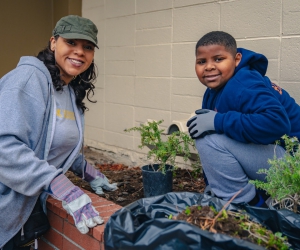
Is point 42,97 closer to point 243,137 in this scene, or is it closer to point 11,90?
point 11,90

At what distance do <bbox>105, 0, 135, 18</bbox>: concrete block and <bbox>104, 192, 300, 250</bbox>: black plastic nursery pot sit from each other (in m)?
3.22

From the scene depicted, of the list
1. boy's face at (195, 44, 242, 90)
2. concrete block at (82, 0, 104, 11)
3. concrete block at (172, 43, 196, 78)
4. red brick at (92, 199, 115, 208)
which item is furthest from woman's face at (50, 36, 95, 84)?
concrete block at (82, 0, 104, 11)

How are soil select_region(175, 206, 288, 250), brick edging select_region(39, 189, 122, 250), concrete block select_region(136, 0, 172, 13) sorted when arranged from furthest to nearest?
concrete block select_region(136, 0, 172, 13) < brick edging select_region(39, 189, 122, 250) < soil select_region(175, 206, 288, 250)

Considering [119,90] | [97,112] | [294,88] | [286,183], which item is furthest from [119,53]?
[286,183]

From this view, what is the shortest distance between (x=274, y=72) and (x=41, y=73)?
6.10 feet

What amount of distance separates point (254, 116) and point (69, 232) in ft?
4.84

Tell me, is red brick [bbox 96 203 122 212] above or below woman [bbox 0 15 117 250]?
below

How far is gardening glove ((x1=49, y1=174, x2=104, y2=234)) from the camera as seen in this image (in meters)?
2.43

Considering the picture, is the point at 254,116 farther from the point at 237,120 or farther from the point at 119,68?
the point at 119,68

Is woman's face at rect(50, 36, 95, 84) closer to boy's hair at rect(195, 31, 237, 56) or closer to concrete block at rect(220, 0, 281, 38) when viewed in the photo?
boy's hair at rect(195, 31, 237, 56)

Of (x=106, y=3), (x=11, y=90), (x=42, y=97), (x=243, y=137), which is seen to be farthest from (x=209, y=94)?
(x=106, y=3)

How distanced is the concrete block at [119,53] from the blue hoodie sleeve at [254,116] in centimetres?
245

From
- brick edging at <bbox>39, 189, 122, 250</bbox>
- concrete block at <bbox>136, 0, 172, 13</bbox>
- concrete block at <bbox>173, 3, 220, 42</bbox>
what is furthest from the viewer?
concrete block at <bbox>136, 0, 172, 13</bbox>

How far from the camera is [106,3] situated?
17.1 ft
